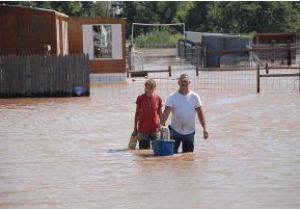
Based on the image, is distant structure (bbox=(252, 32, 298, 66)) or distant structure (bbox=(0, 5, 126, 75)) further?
distant structure (bbox=(252, 32, 298, 66))

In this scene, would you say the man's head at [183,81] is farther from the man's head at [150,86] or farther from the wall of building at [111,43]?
the wall of building at [111,43]

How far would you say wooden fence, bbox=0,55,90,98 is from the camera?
86.9 feet

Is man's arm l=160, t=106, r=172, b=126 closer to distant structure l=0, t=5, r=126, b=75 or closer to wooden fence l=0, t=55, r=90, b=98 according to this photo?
wooden fence l=0, t=55, r=90, b=98

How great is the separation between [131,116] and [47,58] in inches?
327

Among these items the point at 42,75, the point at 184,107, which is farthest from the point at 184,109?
the point at 42,75

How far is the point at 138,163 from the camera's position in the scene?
11680 mm

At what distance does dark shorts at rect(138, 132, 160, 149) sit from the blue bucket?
0.48 m

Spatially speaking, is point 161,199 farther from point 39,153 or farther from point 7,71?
point 7,71

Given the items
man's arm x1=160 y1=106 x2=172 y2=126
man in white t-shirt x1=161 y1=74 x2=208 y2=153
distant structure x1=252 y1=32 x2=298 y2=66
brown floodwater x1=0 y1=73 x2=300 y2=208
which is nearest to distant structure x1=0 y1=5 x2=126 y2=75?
brown floodwater x1=0 y1=73 x2=300 y2=208

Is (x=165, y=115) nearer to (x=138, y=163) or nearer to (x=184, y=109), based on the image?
(x=184, y=109)

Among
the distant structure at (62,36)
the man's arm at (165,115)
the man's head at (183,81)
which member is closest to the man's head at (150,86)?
the man's arm at (165,115)

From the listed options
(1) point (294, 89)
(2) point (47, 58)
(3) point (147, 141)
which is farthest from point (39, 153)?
(1) point (294, 89)

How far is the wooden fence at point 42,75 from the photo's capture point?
2650 cm

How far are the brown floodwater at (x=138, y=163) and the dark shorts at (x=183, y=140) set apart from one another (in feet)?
0.67
